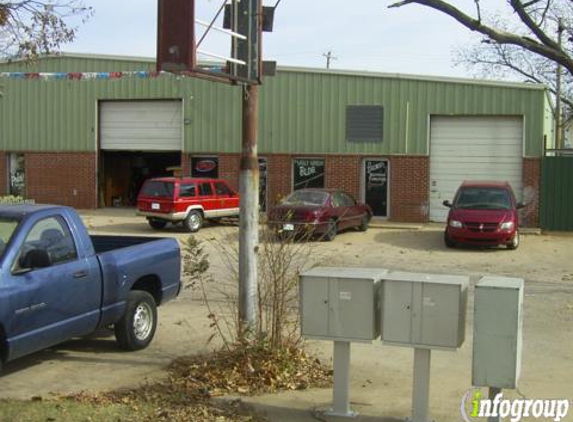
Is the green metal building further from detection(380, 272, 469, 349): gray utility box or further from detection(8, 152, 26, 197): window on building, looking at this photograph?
detection(380, 272, 469, 349): gray utility box

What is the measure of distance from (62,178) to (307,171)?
436 inches

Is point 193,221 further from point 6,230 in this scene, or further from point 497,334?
point 497,334

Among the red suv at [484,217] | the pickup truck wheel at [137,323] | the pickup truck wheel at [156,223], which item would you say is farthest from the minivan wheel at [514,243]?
the pickup truck wheel at [137,323]

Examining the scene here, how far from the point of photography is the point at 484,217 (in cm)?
2000

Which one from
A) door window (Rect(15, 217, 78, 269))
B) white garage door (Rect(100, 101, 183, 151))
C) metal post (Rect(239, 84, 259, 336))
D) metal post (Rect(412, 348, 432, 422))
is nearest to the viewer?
metal post (Rect(412, 348, 432, 422))

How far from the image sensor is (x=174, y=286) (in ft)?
30.1

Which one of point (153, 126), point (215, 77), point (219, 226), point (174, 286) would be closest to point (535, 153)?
point (219, 226)

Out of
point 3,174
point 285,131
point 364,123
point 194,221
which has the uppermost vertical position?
point 364,123

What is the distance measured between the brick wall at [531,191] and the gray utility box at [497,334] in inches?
831

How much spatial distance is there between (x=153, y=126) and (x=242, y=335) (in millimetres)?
25101

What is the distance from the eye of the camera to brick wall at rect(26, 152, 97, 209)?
31.6 metres

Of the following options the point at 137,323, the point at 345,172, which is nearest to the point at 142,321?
the point at 137,323

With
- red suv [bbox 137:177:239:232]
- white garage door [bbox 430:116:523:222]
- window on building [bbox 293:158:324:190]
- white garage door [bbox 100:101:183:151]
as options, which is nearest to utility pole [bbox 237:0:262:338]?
red suv [bbox 137:177:239:232]

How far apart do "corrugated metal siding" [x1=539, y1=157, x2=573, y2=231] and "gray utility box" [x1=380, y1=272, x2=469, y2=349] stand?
67.8 ft
